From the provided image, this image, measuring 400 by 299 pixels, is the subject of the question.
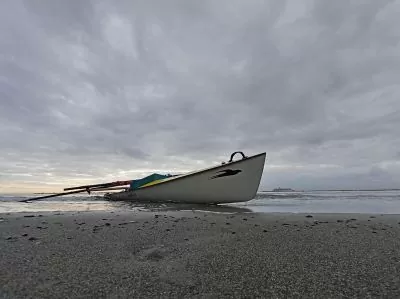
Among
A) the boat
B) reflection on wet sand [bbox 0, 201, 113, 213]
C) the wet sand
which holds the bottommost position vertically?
the wet sand

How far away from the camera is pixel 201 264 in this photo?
3.29 metres

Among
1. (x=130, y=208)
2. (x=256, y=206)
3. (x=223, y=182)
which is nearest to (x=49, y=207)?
(x=130, y=208)

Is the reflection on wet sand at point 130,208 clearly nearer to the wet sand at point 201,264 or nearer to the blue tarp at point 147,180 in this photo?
the blue tarp at point 147,180

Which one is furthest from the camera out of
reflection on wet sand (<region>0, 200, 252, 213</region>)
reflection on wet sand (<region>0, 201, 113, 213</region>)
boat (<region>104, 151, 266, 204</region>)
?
boat (<region>104, 151, 266, 204</region>)

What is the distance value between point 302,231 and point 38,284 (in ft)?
14.2

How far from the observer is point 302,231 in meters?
5.45

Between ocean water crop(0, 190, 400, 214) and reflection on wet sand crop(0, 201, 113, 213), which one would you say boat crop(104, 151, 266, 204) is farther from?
reflection on wet sand crop(0, 201, 113, 213)

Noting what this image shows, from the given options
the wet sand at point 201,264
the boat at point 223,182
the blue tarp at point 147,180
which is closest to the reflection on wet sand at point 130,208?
the boat at point 223,182

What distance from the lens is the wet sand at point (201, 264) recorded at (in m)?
2.53

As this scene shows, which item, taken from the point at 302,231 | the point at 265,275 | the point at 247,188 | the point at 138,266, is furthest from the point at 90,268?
the point at 247,188

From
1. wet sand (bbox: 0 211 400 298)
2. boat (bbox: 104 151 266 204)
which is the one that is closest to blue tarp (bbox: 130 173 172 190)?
boat (bbox: 104 151 266 204)

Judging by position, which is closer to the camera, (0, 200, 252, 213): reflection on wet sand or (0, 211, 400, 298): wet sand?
(0, 211, 400, 298): wet sand

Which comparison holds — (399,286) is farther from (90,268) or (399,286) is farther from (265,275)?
(90,268)

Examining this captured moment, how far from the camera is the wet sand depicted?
2.53 metres
